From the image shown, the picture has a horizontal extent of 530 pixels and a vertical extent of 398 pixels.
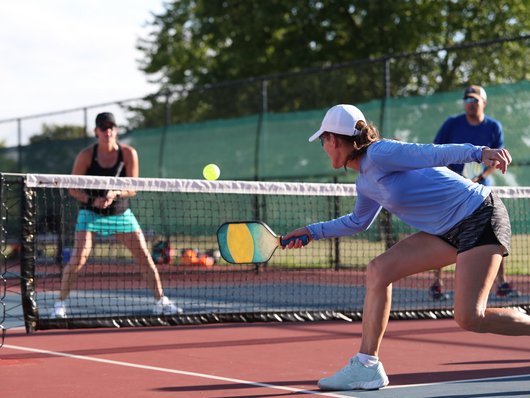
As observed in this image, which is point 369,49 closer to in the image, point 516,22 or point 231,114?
point 516,22

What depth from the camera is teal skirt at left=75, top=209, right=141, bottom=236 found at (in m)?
8.39

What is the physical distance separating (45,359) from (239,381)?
1424 millimetres

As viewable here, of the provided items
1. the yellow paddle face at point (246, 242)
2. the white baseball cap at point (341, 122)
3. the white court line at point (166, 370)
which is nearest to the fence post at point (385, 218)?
the white court line at point (166, 370)

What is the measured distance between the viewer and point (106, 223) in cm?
838

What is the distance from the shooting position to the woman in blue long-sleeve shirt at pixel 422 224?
478 centimetres

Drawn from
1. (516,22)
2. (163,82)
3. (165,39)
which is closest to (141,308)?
(516,22)

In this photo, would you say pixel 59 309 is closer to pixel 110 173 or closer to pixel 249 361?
pixel 110 173

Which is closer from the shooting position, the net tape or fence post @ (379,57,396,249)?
Result: the net tape

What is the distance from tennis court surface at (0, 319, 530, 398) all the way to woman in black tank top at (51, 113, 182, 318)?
0.65 meters

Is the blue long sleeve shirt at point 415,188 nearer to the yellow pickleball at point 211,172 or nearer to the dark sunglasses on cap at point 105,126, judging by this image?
the yellow pickleball at point 211,172

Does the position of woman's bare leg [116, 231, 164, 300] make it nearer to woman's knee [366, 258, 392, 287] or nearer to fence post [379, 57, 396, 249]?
woman's knee [366, 258, 392, 287]

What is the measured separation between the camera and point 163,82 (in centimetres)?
4016

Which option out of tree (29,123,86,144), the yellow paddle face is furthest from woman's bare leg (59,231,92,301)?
tree (29,123,86,144)

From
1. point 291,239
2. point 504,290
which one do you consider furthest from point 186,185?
point 504,290
